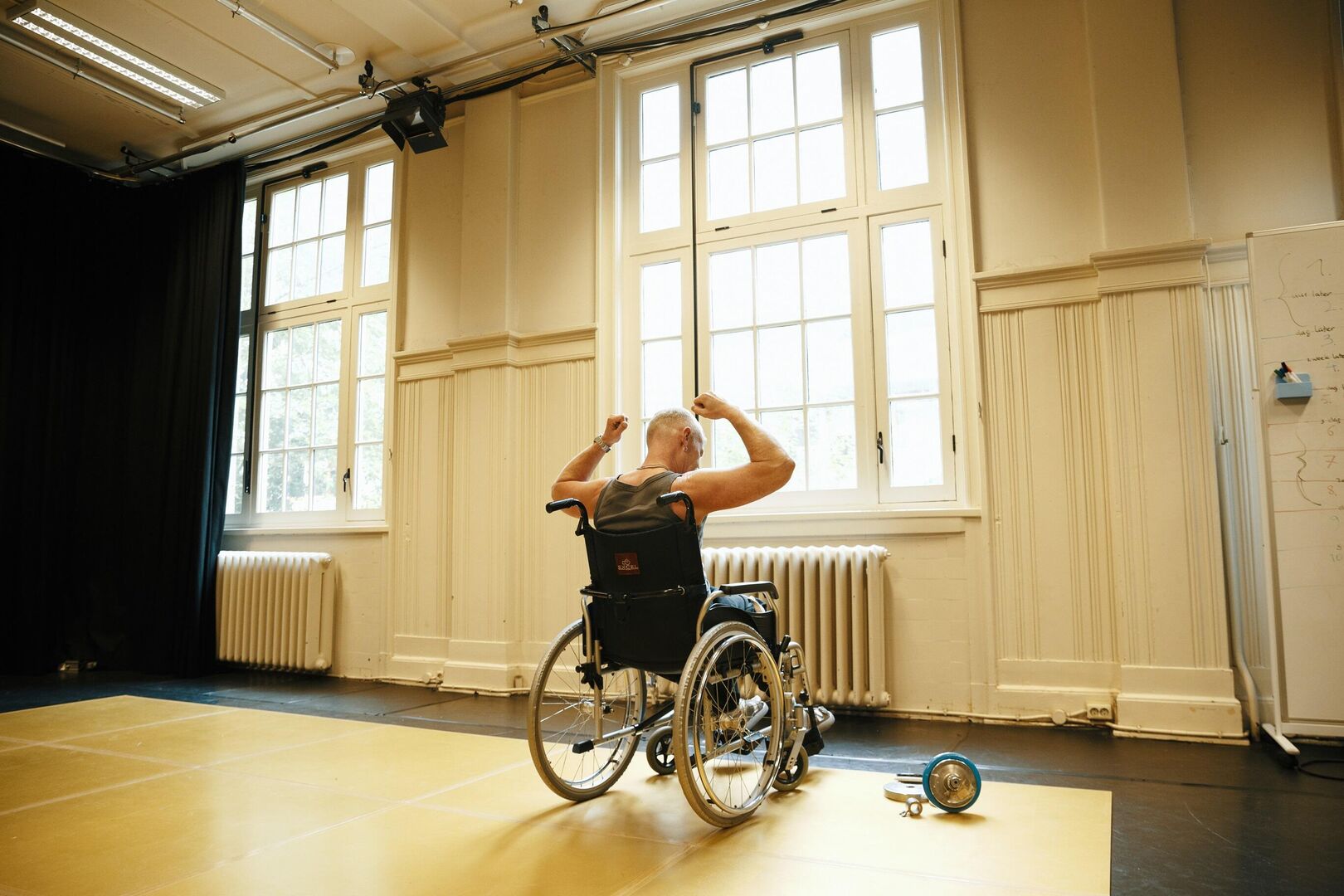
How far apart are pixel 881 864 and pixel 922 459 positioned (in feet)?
7.09

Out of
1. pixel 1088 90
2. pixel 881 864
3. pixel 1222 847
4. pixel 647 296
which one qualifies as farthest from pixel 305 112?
pixel 1222 847

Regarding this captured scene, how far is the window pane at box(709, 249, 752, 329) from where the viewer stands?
415cm

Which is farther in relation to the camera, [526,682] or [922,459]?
[526,682]

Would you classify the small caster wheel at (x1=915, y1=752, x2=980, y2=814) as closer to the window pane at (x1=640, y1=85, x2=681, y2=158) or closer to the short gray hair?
the short gray hair

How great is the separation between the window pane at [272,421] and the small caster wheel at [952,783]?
4774 millimetres

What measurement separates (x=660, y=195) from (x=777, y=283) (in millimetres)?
891

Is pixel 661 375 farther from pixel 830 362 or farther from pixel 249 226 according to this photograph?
pixel 249 226

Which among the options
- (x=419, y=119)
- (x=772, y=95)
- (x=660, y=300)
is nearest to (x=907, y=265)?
(x=772, y=95)

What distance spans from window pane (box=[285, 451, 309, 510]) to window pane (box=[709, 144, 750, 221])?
3.14 meters

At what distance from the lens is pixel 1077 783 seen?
2.47 m

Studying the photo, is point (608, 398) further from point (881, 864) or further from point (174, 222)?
point (174, 222)

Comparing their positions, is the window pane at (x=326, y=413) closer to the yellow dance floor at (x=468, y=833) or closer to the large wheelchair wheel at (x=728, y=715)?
the yellow dance floor at (x=468, y=833)

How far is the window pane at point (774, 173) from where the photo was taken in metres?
4.12

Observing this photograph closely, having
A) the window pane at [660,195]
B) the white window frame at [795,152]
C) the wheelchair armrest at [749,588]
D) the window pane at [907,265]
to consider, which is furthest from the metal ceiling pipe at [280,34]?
the wheelchair armrest at [749,588]
